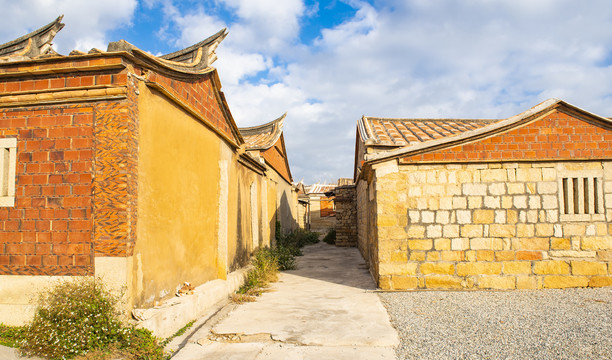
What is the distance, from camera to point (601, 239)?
6867 mm

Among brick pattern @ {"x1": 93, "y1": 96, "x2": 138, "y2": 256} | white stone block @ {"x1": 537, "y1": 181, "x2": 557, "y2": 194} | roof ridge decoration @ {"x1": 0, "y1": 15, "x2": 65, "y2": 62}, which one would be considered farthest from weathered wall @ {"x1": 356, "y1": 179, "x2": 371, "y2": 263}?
roof ridge decoration @ {"x1": 0, "y1": 15, "x2": 65, "y2": 62}

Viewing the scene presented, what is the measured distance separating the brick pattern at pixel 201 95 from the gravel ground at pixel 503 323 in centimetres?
425

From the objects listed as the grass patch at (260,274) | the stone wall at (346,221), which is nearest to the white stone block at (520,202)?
the grass patch at (260,274)

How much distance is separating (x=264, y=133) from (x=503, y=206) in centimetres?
1112

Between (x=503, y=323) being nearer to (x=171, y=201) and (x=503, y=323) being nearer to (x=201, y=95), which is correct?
(x=171, y=201)

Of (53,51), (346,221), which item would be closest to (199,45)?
(53,51)

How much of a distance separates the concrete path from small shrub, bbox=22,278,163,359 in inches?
20.4

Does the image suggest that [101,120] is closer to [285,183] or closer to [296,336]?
[296,336]

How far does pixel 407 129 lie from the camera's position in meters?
11.0

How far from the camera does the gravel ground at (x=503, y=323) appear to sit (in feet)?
12.9

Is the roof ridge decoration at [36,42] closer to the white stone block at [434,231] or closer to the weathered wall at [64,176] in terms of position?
the weathered wall at [64,176]

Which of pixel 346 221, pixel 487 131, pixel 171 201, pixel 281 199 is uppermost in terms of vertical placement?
pixel 487 131

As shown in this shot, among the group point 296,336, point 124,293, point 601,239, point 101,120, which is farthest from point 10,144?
point 601,239

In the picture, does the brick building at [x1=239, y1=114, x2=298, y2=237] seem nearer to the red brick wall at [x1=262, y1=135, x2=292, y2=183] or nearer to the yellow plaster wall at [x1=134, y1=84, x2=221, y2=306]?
the red brick wall at [x1=262, y1=135, x2=292, y2=183]
